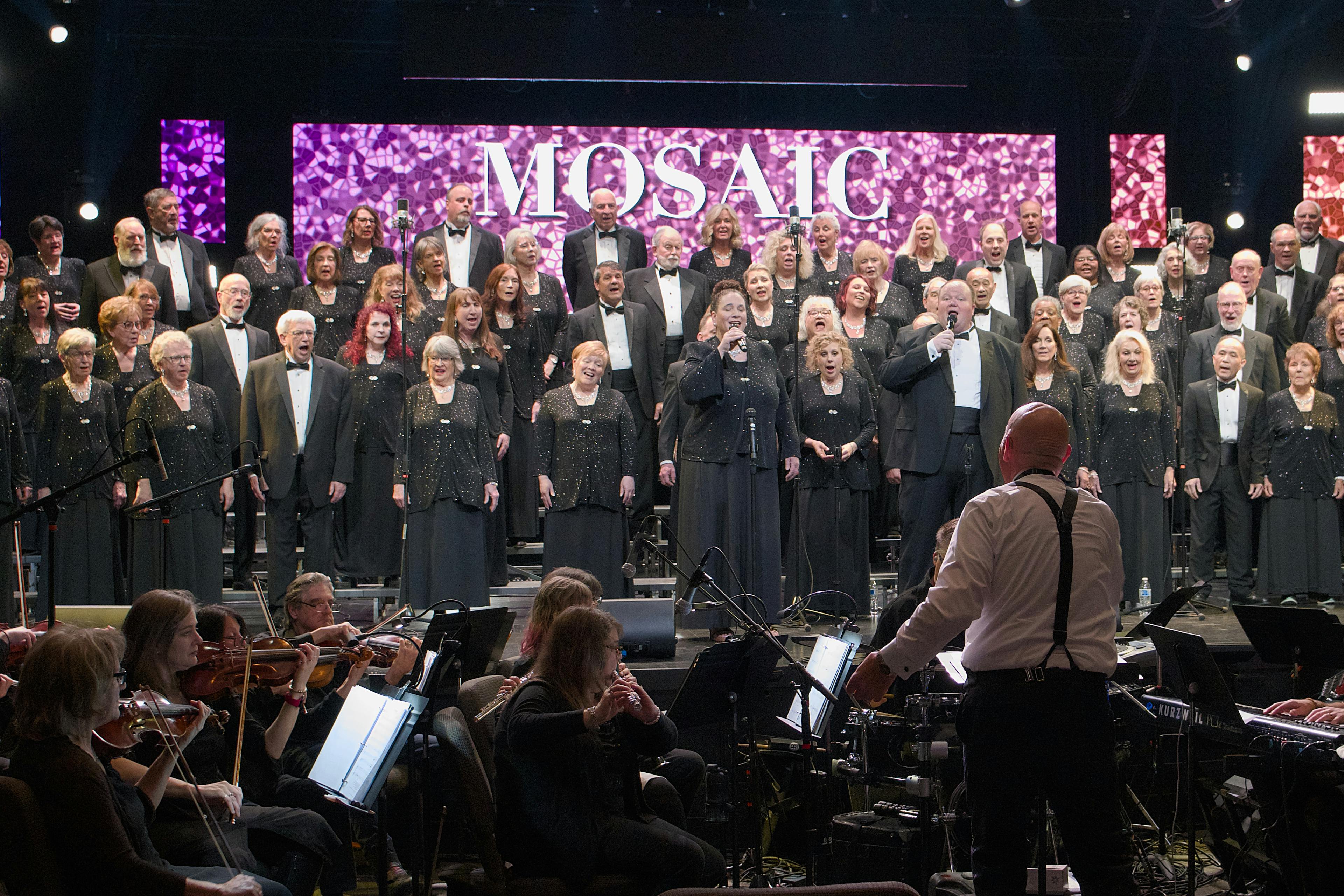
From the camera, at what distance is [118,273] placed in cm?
804

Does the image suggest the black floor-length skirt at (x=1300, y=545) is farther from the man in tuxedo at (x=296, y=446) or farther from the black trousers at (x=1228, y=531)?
the man in tuxedo at (x=296, y=446)

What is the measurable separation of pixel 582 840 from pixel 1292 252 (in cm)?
768

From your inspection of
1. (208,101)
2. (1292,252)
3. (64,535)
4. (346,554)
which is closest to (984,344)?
(1292,252)

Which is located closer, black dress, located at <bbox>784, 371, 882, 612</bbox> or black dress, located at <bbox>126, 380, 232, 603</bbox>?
black dress, located at <bbox>126, 380, 232, 603</bbox>

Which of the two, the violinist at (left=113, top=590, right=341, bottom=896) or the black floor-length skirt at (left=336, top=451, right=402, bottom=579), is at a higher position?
the black floor-length skirt at (left=336, top=451, right=402, bottom=579)

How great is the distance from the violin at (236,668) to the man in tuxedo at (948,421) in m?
4.01

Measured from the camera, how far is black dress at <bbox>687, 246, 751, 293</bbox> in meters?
8.69

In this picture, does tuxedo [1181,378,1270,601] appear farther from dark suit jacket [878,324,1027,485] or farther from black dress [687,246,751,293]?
black dress [687,246,751,293]

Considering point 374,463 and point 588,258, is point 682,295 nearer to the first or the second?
point 588,258

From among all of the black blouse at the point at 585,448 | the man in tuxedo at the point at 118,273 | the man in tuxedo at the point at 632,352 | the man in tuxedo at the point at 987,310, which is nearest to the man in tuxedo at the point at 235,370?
the man in tuxedo at the point at 118,273

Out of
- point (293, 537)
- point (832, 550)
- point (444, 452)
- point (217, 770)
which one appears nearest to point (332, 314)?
point (293, 537)

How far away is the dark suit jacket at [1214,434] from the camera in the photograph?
8070 millimetres

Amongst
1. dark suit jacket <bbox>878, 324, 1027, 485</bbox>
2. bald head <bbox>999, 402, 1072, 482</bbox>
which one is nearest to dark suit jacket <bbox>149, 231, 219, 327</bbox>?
dark suit jacket <bbox>878, 324, 1027, 485</bbox>

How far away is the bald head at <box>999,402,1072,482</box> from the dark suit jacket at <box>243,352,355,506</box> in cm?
491
